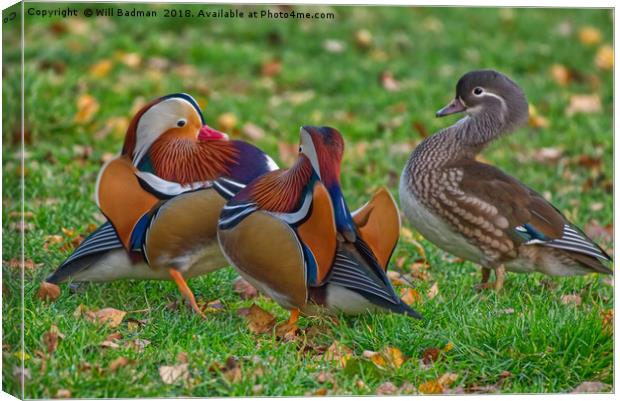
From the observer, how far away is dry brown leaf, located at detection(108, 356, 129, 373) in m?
3.34

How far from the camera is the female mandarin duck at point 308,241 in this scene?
3570mm

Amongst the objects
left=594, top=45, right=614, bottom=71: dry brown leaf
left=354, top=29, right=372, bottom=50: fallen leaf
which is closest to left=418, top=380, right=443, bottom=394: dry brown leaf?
left=594, top=45, right=614, bottom=71: dry brown leaf

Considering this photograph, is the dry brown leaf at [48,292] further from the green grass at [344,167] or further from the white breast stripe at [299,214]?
the white breast stripe at [299,214]

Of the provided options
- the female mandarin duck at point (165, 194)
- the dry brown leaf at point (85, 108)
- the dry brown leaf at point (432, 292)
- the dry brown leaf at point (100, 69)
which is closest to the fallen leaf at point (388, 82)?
the dry brown leaf at point (100, 69)

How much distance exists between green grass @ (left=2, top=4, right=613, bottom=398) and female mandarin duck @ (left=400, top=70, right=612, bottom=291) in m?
0.17

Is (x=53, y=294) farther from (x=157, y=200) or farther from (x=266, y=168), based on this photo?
(x=266, y=168)

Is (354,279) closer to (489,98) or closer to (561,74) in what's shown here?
(489,98)

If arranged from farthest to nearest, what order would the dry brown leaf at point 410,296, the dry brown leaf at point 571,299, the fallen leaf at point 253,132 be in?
the fallen leaf at point 253,132, the dry brown leaf at point 571,299, the dry brown leaf at point 410,296

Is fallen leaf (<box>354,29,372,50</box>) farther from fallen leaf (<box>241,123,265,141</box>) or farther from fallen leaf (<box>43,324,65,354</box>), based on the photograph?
fallen leaf (<box>43,324,65,354</box>)

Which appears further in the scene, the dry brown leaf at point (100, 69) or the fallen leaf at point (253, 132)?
the dry brown leaf at point (100, 69)

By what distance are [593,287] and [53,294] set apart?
206 centimetres

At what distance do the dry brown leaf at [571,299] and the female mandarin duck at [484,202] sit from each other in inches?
4.4

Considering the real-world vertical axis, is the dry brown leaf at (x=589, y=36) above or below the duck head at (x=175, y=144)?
Answer: above

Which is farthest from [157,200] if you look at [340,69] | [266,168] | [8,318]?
[340,69]
